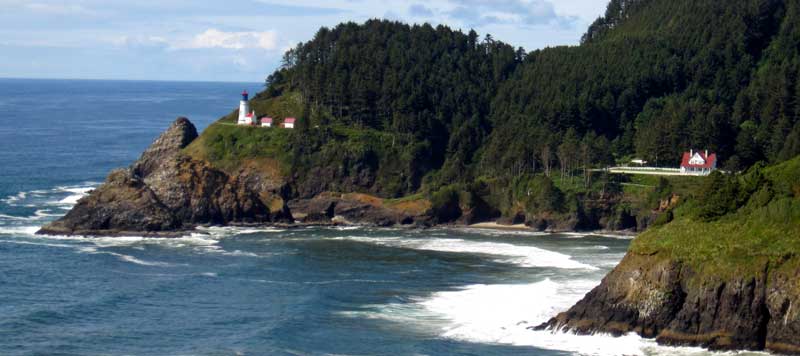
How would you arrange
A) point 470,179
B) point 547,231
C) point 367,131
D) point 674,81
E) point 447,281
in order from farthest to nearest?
point 674,81, point 367,131, point 470,179, point 547,231, point 447,281

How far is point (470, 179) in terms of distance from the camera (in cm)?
11481

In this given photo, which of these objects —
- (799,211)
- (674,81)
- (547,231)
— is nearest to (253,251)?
(547,231)

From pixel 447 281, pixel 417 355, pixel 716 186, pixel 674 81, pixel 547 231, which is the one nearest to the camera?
pixel 417 355

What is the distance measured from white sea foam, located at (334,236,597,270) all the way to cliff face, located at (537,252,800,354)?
783 inches

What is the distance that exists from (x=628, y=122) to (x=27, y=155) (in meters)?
77.5

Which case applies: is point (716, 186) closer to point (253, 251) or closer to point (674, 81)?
point (253, 251)

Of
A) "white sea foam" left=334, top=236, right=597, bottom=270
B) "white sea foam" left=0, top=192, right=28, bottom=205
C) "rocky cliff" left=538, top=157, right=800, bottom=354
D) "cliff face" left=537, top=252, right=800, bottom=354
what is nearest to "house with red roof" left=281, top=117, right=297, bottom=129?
"white sea foam" left=0, top=192, right=28, bottom=205

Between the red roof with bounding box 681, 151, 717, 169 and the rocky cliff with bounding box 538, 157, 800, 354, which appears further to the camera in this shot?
the red roof with bounding box 681, 151, 717, 169

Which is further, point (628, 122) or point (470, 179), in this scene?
point (628, 122)

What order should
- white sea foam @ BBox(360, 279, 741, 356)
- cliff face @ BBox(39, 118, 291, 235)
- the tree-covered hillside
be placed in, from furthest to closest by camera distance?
1. the tree-covered hillside
2. cliff face @ BBox(39, 118, 291, 235)
3. white sea foam @ BBox(360, 279, 741, 356)

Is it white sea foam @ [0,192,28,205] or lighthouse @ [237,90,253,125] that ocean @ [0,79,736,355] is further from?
lighthouse @ [237,90,253,125]

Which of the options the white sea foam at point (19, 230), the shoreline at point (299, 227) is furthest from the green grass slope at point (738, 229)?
the white sea foam at point (19, 230)

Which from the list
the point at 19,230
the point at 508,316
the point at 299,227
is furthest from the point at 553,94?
the point at 508,316

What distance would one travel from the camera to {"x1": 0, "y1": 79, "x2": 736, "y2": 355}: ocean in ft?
196
